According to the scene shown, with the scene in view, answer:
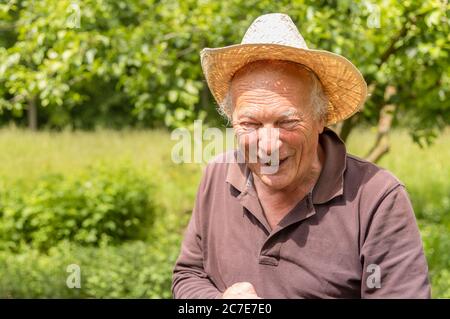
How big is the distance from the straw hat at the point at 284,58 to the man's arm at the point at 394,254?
367 mm

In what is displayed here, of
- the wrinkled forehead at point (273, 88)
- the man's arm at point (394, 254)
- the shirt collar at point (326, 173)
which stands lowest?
the man's arm at point (394, 254)

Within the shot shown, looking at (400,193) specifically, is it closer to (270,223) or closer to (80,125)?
(270,223)

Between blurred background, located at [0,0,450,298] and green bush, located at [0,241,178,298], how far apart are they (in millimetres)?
11

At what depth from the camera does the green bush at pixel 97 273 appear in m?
4.75

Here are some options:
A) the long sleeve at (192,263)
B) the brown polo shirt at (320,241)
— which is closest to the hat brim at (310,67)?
the brown polo shirt at (320,241)

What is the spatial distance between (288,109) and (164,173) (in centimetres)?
689

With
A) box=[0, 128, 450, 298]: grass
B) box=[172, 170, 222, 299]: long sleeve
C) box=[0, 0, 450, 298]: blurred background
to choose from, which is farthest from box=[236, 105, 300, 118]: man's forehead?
box=[0, 128, 450, 298]: grass

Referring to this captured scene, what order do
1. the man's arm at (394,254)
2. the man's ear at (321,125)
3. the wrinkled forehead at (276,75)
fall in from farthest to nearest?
the man's ear at (321,125), the wrinkled forehead at (276,75), the man's arm at (394,254)

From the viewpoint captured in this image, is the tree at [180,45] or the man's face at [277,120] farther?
the tree at [180,45]

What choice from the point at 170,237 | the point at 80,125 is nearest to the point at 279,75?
the point at 170,237

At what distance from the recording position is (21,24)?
16.9 ft

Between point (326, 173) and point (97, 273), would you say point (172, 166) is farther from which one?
point (326, 173)

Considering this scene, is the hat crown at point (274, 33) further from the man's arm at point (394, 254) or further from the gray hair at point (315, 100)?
the man's arm at point (394, 254)

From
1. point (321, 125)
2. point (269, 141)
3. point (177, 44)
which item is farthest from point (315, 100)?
point (177, 44)
